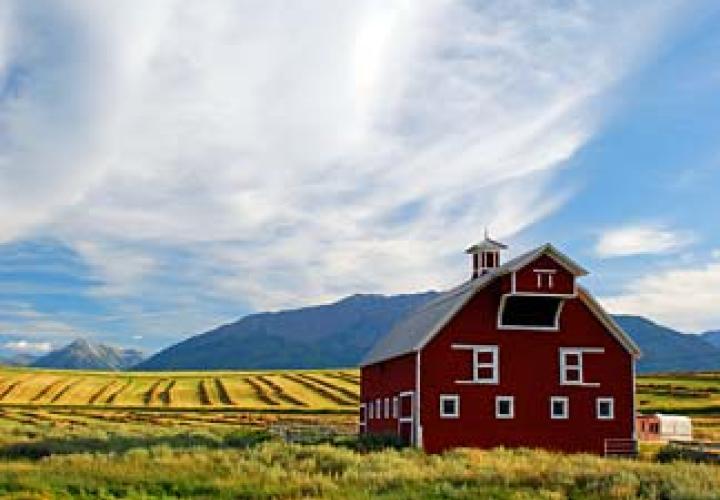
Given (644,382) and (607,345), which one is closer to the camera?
(607,345)

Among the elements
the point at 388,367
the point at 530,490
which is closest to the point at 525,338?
the point at 388,367

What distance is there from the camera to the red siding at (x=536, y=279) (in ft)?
143

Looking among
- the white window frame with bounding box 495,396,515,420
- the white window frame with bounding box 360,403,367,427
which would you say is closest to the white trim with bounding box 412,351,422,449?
the white window frame with bounding box 495,396,515,420

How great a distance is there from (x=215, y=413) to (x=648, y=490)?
221 feet

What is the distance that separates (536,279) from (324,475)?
55.6ft

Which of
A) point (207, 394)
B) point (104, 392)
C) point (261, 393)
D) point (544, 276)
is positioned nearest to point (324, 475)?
point (544, 276)

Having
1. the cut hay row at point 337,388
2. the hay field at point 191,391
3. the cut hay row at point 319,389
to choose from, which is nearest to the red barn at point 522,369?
the hay field at point 191,391

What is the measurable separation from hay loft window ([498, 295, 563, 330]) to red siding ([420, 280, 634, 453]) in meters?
0.32

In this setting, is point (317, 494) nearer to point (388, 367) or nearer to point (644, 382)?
point (388, 367)

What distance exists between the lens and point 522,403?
45.2 m

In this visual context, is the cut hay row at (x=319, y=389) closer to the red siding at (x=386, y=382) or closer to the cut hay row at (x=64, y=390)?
the cut hay row at (x=64, y=390)

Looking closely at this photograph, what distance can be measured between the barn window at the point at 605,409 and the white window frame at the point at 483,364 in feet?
15.3

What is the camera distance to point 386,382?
5084cm

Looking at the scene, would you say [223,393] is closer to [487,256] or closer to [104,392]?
[104,392]
